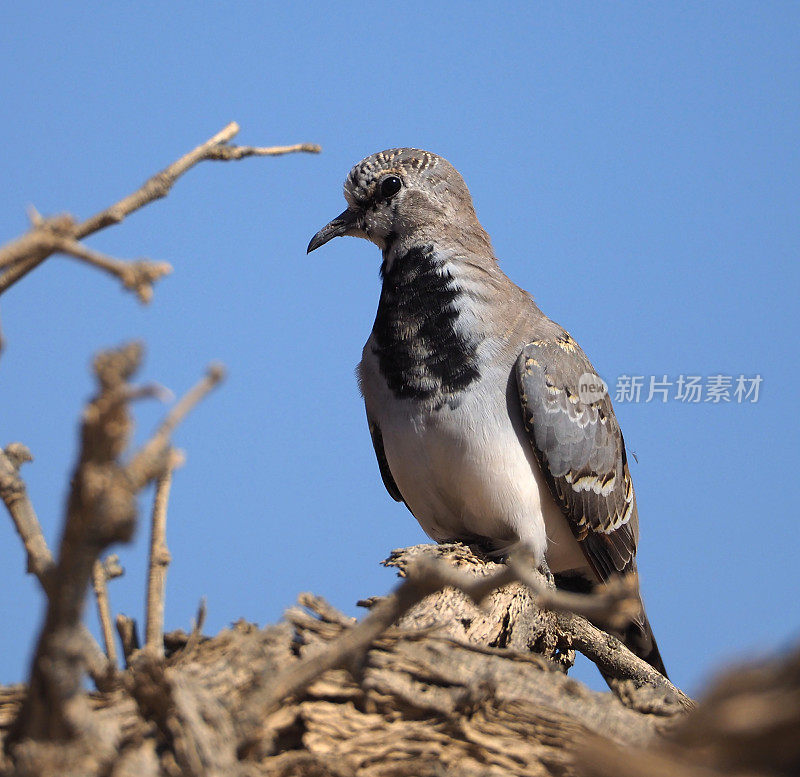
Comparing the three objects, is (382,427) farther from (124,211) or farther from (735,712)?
(735,712)

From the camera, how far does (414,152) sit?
6.13m

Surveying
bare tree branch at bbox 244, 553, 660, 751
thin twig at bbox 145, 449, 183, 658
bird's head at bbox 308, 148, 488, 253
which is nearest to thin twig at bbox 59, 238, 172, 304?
bare tree branch at bbox 244, 553, 660, 751

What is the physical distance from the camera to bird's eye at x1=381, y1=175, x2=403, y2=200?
235 inches

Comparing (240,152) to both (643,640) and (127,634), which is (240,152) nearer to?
(127,634)

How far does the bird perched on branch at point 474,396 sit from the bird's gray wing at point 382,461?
3.7 inches

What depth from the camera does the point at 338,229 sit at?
20.3 ft

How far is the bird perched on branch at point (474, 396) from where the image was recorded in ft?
17.4

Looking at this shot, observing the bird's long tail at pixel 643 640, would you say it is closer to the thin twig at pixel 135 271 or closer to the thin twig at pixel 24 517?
the thin twig at pixel 24 517

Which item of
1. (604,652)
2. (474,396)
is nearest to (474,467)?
(474,396)

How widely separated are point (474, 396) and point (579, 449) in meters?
0.84

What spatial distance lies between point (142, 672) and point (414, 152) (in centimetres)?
479

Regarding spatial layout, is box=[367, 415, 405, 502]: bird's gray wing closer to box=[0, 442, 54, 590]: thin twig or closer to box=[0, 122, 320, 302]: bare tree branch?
box=[0, 122, 320, 302]: bare tree branch

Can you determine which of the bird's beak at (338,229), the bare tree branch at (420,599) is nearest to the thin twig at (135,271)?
the bare tree branch at (420,599)

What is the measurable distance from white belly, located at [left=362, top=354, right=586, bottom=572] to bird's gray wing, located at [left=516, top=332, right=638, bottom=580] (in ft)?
0.35
